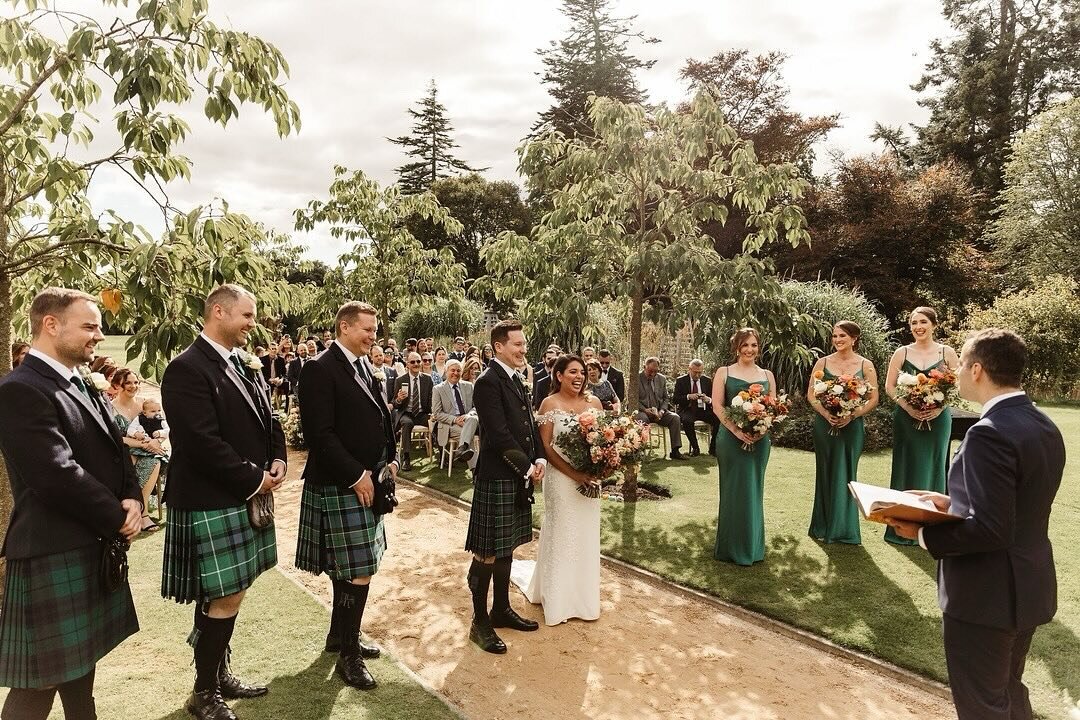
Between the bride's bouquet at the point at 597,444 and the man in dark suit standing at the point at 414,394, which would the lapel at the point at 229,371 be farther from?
the man in dark suit standing at the point at 414,394

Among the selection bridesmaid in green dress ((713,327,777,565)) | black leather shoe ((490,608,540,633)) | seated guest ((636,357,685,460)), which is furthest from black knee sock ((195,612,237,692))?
seated guest ((636,357,685,460))

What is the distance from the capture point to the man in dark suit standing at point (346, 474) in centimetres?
423

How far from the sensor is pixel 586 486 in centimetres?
538

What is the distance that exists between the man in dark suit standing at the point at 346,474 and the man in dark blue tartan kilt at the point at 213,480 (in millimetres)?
415

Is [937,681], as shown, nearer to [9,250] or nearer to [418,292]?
[9,250]

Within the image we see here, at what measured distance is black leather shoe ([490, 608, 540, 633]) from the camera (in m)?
5.28

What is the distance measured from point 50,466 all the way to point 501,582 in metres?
3.24

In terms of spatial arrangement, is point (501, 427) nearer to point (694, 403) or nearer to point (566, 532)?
point (566, 532)

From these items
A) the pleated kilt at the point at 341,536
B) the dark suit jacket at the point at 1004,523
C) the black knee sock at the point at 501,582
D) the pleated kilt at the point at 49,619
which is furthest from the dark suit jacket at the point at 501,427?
the dark suit jacket at the point at 1004,523

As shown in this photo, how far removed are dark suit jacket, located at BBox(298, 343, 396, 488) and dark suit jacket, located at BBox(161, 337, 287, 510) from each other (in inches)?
16.5

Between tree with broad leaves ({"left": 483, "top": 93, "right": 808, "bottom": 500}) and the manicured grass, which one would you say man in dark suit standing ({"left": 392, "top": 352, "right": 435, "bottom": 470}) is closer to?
tree with broad leaves ({"left": 483, "top": 93, "right": 808, "bottom": 500})

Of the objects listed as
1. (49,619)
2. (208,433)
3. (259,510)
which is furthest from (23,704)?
(208,433)

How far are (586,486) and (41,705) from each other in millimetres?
3649

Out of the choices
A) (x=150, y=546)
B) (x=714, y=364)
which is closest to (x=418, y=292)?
(x=714, y=364)
